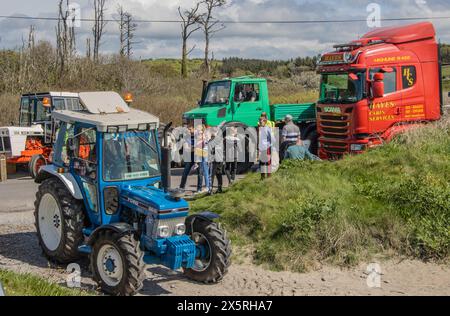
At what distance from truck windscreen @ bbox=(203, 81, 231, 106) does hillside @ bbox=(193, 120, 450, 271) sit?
554 centimetres

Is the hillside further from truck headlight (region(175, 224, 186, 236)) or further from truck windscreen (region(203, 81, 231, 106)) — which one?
truck windscreen (region(203, 81, 231, 106))

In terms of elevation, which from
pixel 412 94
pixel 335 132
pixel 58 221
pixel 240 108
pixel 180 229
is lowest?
pixel 58 221

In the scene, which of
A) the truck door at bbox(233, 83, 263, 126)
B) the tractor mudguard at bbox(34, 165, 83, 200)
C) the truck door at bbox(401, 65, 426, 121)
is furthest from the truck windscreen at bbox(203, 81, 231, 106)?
the tractor mudguard at bbox(34, 165, 83, 200)

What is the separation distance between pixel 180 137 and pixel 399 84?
616 cm

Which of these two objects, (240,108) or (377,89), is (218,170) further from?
(377,89)

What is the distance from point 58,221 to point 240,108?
8911 mm

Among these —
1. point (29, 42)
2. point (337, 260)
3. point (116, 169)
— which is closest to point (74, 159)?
point (116, 169)

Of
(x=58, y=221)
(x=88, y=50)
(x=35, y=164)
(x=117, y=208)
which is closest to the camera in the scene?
(x=117, y=208)

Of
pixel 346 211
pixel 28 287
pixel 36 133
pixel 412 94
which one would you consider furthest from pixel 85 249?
pixel 36 133

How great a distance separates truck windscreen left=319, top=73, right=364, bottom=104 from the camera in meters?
15.1

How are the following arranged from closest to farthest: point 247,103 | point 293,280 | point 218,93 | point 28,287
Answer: point 28,287, point 293,280, point 247,103, point 218,93

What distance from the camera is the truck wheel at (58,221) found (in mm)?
8797

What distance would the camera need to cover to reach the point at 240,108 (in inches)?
682

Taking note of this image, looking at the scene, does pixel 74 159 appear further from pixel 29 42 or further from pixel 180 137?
pixel 29 42
